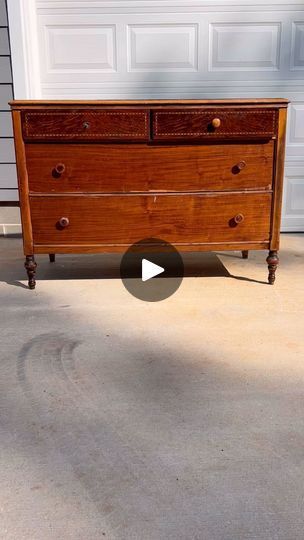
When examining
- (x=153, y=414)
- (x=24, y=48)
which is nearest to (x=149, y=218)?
(x=153, y=414)

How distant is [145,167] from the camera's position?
9.08ft

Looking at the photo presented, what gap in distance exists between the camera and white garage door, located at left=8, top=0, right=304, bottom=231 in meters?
3.79

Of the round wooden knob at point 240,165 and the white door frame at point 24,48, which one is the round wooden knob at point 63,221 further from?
the white door frame at point 24,48

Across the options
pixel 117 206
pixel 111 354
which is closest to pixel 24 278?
pixel 117 206

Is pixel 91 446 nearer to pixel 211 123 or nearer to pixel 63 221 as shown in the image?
pixel 63 221

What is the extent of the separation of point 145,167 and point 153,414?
143cm

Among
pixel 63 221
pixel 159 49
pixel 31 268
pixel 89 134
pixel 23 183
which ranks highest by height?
pixel 159 49

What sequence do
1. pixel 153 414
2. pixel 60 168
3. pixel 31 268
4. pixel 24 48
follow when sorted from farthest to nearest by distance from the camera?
1. pixel 24 48
2. pixel 31 268
3. pixel 60 168
4. pixel 153 414

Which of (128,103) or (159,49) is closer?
(128,103)

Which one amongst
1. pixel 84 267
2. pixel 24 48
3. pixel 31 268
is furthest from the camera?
pixel 24 48

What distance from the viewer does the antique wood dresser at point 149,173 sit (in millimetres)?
2688

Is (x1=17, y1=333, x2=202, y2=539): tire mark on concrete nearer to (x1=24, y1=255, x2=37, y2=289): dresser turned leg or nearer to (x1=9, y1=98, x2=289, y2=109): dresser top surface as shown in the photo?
(x1=24, y1=255, x2=37, y2=289): dresser turned leg

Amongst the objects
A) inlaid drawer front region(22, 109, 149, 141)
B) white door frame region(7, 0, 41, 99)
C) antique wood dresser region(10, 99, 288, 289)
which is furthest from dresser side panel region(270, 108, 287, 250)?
white door frame region(7, 0, 41, 99)

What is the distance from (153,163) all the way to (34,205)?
0.66 meters
